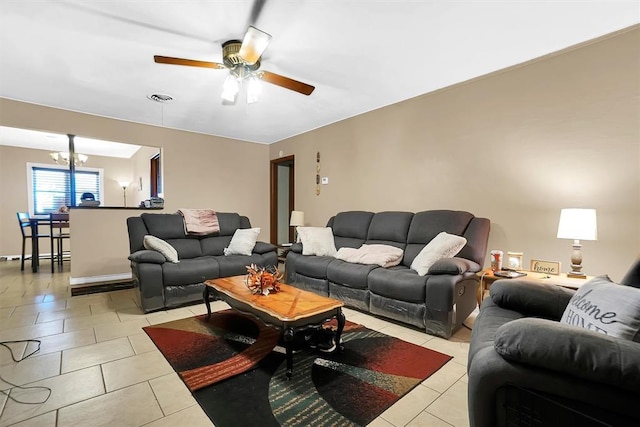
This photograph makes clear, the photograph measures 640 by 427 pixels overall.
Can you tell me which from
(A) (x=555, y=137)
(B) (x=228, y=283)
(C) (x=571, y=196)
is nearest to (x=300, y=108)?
(B) (x=228, y=283)

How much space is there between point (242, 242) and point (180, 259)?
787mm


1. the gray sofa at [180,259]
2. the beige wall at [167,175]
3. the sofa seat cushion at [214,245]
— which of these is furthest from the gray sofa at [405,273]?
the beige wall at [167,175]

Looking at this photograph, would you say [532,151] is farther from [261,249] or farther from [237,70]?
[261,249]

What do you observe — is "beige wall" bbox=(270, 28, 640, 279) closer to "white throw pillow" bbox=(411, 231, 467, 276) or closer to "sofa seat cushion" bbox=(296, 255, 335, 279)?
"white throw pillow" bbox=(411, 231, 467, 276)

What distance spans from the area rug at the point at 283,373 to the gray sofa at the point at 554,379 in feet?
2.50

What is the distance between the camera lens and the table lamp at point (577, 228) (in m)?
2.24

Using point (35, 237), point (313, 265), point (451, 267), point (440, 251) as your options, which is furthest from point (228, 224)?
point (35, 237)

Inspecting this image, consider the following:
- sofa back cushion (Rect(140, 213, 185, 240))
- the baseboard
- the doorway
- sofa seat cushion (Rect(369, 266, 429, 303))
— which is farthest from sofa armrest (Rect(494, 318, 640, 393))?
the doorway

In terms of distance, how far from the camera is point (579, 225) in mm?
2271

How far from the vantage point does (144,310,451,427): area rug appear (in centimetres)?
163

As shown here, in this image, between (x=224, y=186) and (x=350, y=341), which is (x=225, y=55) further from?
(x=224, y=186)

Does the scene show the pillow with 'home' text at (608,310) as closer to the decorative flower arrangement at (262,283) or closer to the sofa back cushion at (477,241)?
the sofa back cushion at (477,241)

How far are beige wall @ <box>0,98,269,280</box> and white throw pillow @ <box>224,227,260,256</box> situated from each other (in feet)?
5.77

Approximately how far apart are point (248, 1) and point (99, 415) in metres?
2.66
